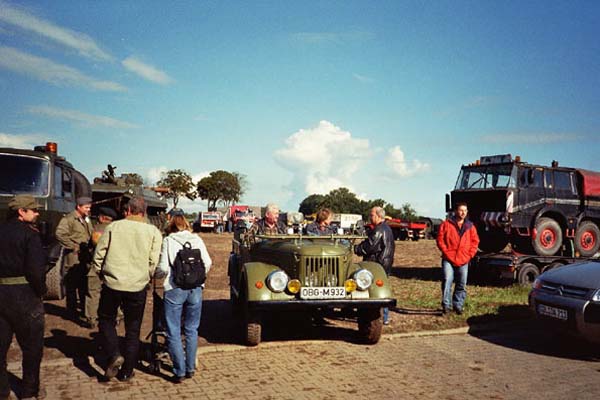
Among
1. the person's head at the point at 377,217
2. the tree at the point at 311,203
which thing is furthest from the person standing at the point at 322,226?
the tree at the point at 311,203

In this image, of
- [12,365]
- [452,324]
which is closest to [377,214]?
[452,324]

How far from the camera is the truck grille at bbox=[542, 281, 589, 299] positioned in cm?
654

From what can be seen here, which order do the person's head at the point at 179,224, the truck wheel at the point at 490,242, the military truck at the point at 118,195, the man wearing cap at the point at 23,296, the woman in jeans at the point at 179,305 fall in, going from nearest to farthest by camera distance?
1. the man wearing cap at the point at 23,296
2. the woman in jeans at the point at 179,305
3. the person's head at the point at 179,224
4. the truck wheel at the point at 490,242
5. the military truck at the point at 118,195

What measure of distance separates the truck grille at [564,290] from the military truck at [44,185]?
7245 mm

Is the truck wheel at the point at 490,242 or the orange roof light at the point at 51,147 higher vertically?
the orange roof light at the point at 51,147

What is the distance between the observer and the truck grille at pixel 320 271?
261 inches

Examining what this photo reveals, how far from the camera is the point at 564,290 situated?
269 inches

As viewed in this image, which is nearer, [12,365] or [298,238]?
[12,365]

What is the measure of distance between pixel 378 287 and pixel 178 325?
104 inches

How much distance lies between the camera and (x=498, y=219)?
1334 centimetres

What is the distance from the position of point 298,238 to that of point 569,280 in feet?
12.1

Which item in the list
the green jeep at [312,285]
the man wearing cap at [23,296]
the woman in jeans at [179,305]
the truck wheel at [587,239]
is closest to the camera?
the man wearing cap at [23,296]

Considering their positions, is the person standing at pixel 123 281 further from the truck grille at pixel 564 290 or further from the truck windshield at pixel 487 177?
the truck windshield at pixel 487 177

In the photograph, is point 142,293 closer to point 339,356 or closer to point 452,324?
point 339,356
